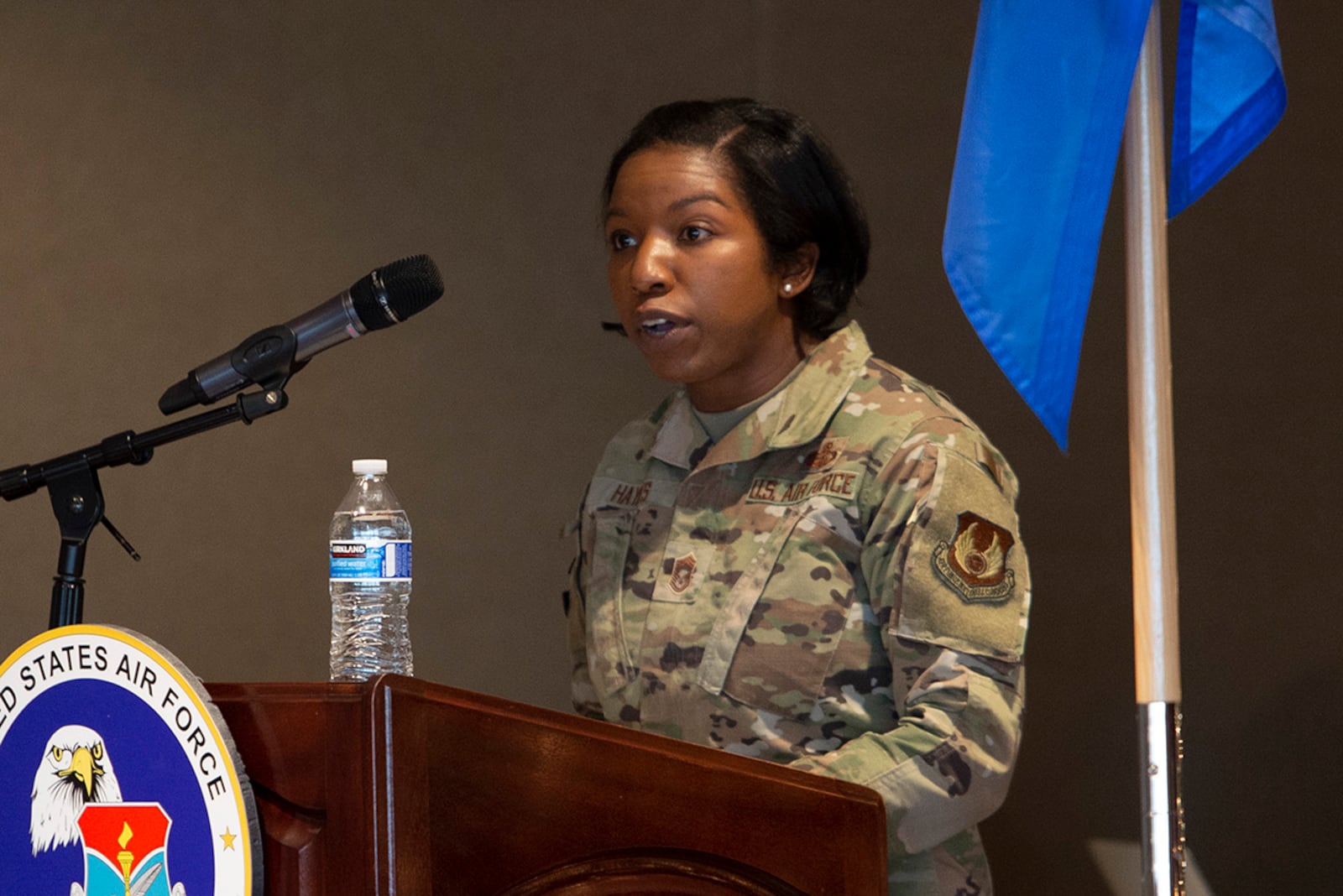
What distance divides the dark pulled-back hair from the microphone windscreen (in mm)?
615

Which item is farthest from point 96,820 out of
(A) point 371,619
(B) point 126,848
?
(A) point 371,619

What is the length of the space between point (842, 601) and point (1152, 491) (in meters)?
0.55

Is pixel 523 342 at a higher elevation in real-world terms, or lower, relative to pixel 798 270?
higher

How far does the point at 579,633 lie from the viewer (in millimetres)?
2062

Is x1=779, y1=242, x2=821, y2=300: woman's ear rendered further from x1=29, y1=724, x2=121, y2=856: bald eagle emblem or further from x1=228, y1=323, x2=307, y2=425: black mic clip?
x1=29, y1=724, x2=121, y2=856: bald eagle emblem

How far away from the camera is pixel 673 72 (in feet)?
11.3

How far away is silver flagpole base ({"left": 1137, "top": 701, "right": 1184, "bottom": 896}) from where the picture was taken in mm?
1140

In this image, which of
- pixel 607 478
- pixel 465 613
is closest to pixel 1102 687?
pixel 465 613

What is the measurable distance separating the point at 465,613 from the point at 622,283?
157 centimetres

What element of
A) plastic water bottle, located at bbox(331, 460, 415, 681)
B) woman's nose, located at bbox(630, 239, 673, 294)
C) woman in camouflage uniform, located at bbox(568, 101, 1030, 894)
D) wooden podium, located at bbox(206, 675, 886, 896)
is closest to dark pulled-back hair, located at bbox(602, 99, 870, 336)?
woman in camouflage uniform, located at bbox(568, 101, 1030, 894)

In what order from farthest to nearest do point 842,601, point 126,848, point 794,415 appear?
1. point 794,415
2. point 842,601
3. point 126,848

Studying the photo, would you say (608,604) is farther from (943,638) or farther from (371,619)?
(943,638)

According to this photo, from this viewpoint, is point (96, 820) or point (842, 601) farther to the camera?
point (842, 601)

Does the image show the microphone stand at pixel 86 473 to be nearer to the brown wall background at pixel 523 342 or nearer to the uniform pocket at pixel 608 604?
the uniform pocket at pixel 608 604
